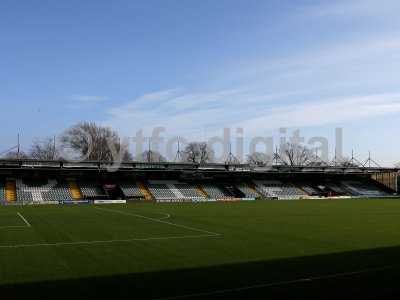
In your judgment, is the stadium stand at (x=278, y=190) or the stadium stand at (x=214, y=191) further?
the stadium stand at (x=278, y=190)

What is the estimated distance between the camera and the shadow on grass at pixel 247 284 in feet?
29.6

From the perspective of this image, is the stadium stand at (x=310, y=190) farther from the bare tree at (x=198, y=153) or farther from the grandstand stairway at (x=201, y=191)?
the bare tree at (x=198, y=153)

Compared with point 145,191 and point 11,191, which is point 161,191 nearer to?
point 145,191

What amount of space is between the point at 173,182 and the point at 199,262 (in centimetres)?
5292

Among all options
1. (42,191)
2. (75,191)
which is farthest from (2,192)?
(75,191)

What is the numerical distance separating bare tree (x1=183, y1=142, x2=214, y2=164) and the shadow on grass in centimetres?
10121

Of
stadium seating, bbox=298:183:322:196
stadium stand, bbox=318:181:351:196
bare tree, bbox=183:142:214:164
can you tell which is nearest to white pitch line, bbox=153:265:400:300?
stadium seating, bbox=298:183:322:196

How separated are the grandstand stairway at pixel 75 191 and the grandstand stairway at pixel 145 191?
24.9ft

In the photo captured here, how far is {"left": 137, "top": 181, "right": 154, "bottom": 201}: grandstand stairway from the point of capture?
58594mm

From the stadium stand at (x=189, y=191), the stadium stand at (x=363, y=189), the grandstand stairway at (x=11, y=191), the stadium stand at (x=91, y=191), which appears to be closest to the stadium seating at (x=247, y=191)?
the stadium stand at (x=189, y=191)

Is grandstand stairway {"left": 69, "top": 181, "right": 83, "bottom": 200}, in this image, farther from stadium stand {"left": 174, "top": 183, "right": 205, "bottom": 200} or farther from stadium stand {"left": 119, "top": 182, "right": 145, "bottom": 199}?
stadium stand {"left": 174, "top": 183, "right": 205, "bottom": 200}

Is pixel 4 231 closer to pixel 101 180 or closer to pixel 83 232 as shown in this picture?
pixel 83 232

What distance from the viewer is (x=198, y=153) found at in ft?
385

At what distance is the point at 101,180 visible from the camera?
61.6 metres
